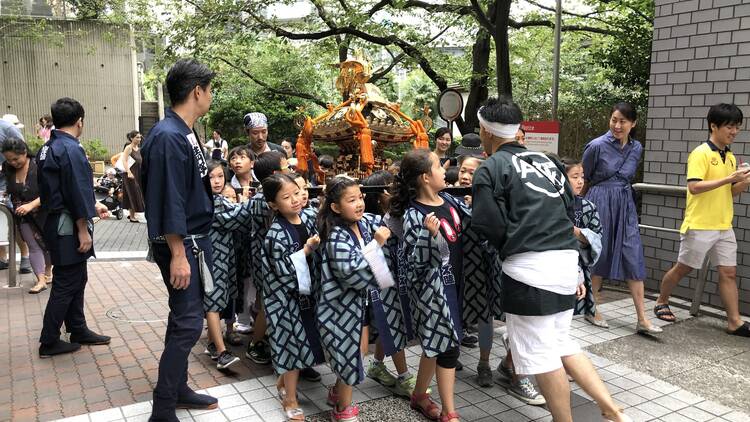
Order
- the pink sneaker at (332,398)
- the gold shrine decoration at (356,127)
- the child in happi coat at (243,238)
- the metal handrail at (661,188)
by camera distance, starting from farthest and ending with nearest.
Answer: the metal handrail at (661,188) < the gold shrine decoration at (356,127) < the child in happi coat at (243,238) < the pink sneaker at (332,398)

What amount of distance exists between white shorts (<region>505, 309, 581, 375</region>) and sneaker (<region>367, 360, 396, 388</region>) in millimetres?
1159

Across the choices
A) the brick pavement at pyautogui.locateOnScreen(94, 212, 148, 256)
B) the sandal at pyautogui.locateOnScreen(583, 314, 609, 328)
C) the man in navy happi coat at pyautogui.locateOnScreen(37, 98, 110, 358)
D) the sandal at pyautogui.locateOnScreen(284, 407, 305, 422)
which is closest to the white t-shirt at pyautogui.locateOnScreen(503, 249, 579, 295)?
the sandal at pyautogui.locateOnScreen(284, 407, 305, 422)

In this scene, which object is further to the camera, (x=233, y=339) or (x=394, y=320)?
(x=233, y=339)

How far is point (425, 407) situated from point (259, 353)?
149 cm

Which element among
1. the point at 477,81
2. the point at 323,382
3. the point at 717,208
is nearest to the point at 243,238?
the point at 323,382

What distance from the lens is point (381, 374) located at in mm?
4133

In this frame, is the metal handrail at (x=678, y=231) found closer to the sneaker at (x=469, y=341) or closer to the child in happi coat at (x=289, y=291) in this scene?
the sneaker at (x=469, y=341)

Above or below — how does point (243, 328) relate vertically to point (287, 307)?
below

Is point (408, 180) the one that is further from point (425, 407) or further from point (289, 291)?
point (425, 407)

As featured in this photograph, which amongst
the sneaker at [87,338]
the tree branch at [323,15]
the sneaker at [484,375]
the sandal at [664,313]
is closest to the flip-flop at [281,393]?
the sneaker at [484,375]

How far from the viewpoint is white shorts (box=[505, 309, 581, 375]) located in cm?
312

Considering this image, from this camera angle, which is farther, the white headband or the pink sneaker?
the pink sneaker

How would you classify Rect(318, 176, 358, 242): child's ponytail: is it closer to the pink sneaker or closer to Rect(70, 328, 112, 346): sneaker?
the pink sneaker

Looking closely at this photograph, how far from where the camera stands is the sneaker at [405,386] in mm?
3895
